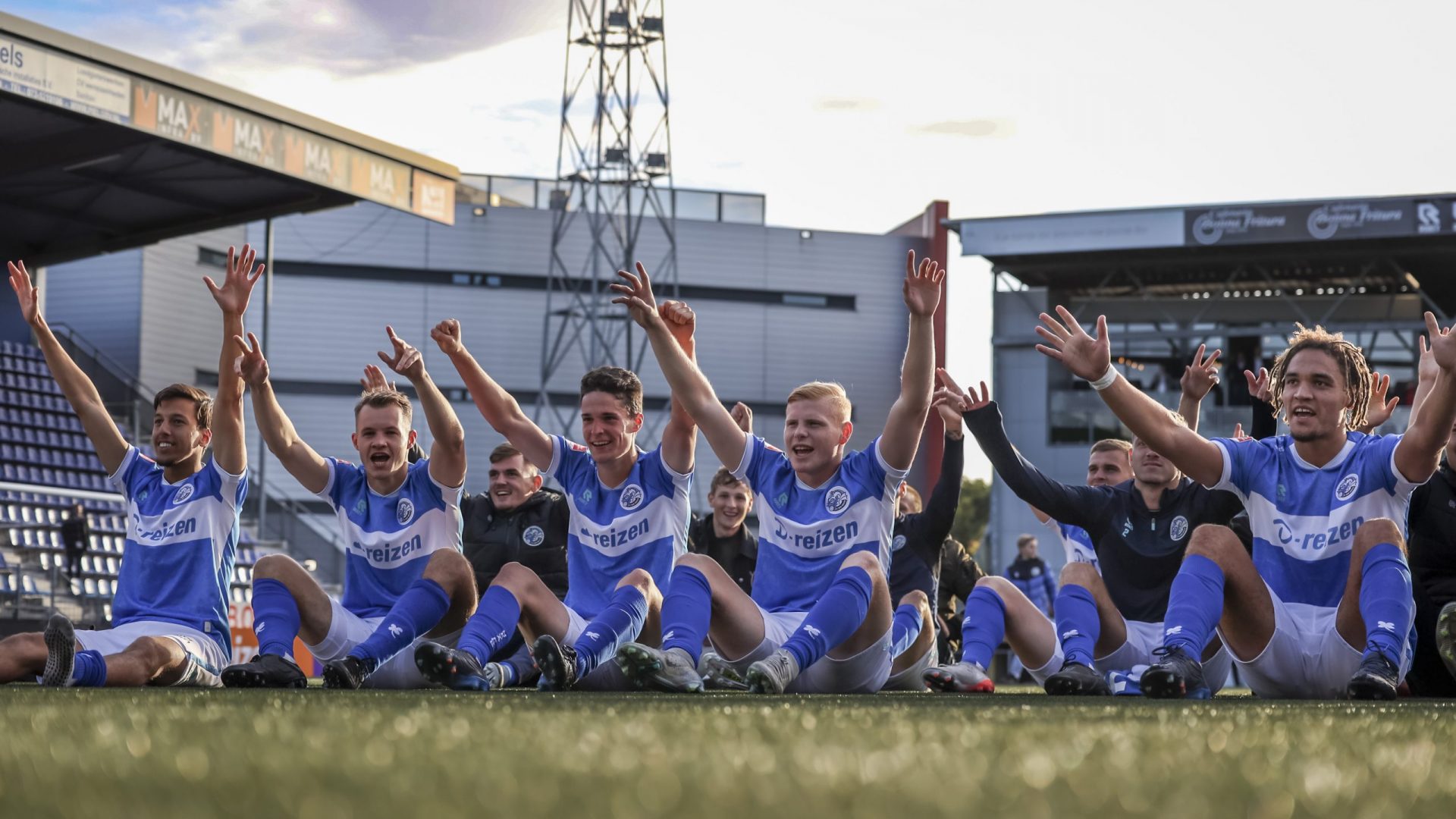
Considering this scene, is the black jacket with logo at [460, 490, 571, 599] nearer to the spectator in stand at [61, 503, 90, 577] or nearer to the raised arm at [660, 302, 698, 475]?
the raised arm at [660, 302, 698, 475]

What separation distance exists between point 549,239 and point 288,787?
3391 cm

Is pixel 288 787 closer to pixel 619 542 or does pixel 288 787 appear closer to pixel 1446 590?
pixel 619 542

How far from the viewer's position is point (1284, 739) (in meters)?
2.71

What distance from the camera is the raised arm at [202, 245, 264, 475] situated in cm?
592

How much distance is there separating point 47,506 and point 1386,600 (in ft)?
51.1

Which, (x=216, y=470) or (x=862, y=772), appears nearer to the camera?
(x=862, y=772)

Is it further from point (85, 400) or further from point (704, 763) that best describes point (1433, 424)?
point (85, 400)

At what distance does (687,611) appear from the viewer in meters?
4.95

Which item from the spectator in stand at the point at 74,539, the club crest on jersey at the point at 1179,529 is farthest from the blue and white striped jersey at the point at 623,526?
the spectator in stand at the point at 74,539

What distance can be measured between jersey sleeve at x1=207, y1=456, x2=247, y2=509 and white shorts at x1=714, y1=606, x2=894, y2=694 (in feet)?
7.38

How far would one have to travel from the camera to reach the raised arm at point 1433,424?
4.63 m

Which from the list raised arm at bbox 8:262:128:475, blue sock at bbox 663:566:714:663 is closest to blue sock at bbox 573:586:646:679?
blue sock at bbox 663:566:714:663

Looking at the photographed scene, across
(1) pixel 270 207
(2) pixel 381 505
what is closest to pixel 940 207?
(1) pixel 270 207

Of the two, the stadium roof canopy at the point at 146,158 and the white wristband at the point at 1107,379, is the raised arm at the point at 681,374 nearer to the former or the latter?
the white wristband at the point at 1107,379
